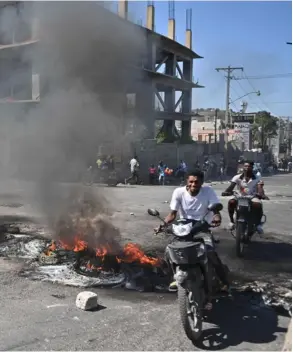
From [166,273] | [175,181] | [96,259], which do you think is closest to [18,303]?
[96,259]

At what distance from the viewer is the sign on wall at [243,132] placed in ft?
130

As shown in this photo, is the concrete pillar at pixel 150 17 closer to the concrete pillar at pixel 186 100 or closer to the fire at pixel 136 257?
the fire at pixel 136 257

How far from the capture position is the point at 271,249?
5.63m

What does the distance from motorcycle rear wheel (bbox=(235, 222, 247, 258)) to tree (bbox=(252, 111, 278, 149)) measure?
1539 inches

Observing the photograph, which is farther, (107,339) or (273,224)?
(273,224)

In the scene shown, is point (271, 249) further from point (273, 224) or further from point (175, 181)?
point (175, 181)

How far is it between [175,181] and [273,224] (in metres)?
11.7

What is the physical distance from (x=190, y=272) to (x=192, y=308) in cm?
25

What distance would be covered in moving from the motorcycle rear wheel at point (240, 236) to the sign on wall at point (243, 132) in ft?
115

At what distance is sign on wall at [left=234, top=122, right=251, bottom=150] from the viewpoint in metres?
39.6

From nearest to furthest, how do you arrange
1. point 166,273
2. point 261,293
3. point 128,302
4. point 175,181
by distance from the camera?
point 128,302 < point 261,293 < point 166,273 < point 175,181

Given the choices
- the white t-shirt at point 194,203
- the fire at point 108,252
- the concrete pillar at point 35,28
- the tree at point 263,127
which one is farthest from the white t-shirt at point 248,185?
the tree at point 263,127

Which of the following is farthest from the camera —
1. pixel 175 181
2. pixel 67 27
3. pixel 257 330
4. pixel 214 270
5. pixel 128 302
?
pixel 175 181

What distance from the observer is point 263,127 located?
4362cm
